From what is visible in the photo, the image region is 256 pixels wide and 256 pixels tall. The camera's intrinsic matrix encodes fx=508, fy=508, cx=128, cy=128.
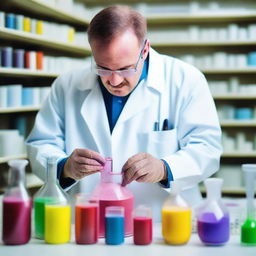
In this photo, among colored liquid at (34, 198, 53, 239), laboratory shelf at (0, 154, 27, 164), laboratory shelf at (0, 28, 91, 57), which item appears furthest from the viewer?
laboratory shelf at (0, 28, 91, 57)

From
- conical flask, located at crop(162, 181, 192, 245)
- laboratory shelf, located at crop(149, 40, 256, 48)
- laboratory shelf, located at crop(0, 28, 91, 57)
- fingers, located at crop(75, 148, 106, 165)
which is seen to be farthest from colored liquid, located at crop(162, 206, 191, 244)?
laboratory shelf, located at crop(149, 40, 256, 48)

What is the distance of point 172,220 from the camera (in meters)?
1.48

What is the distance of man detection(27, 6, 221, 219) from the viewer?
75.0 inches

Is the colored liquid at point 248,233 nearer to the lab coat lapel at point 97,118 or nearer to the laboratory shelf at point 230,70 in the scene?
the lab coat lapel at point 97,118

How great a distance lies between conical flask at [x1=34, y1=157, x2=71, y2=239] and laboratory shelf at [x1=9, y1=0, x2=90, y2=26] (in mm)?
2680

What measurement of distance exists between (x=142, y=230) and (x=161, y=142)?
2.06ft

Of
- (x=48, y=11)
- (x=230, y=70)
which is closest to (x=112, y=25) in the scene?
(x=48, y=11)

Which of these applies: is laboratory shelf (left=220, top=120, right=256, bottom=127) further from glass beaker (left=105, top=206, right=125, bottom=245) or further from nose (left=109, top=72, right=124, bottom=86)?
glass beaker (left=105, top=206, right=125, bottom=245)

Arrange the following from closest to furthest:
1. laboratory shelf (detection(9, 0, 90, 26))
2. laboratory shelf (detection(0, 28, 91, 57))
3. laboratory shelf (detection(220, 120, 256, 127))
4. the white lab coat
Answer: the white lab coat, laboratory shelf (detection(0, 28, 91, 57)), laboratory shelf (detection(9, 0, 90, 26)), laboratory shelf (detection(220, 120, 256, 127))

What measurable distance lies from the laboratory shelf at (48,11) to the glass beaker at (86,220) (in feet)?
9.00

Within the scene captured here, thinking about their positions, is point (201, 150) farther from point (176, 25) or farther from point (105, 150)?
point (176, 25)

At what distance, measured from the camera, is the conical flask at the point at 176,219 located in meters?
1.48

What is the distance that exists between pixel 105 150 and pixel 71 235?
57 centimetres

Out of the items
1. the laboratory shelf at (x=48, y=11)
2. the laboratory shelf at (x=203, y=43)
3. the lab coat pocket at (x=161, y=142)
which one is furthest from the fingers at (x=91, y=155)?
the laboratory shelf at (x=203, y=43)
